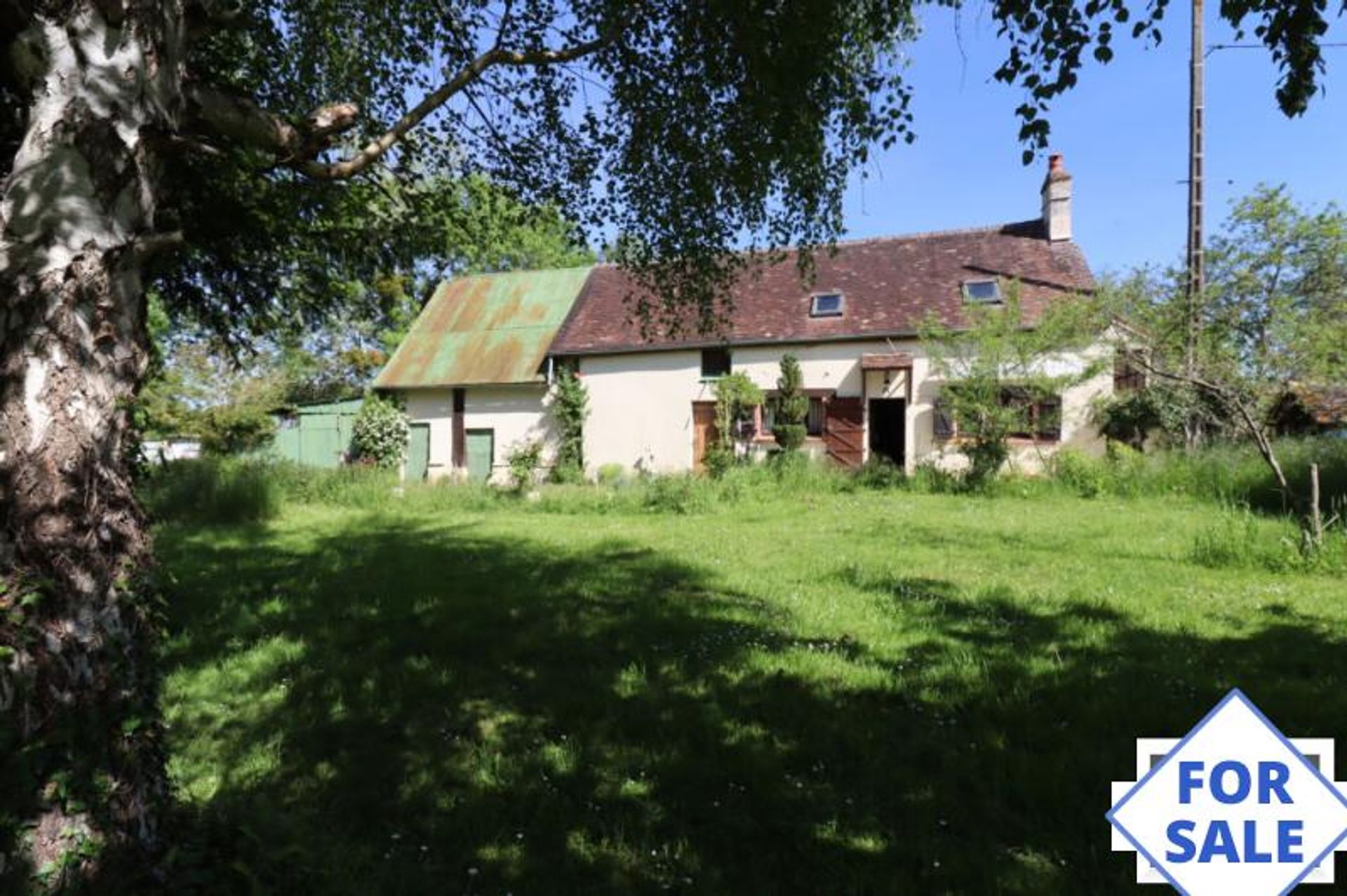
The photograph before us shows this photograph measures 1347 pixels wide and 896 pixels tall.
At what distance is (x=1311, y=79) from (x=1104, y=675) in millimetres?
3093

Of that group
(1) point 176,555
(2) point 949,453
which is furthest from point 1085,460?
(1) point 176,555

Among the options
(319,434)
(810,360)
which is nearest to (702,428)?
(810,360)

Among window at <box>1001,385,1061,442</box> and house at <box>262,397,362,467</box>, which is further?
house at <box>262,397,362,467</box>

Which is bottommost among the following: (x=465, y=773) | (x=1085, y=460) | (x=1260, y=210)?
(x=465, y=773)

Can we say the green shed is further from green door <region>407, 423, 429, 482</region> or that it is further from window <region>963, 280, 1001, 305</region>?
window <region>963, 280, 1001, 305</region>

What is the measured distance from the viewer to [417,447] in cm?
2305

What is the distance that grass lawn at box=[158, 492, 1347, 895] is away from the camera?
249 cm

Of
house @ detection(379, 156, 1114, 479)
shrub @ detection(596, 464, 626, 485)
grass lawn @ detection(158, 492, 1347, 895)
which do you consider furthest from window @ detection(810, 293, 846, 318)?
grass lawn @ detection(158, 492, 1347, 895)

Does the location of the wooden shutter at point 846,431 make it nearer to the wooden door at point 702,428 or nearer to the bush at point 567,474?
the wooden door at point 702,428

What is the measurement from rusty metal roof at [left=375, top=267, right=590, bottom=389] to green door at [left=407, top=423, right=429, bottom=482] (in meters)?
1.45

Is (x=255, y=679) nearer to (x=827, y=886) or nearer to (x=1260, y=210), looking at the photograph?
(x=827, y=886)

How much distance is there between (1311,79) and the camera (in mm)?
3021

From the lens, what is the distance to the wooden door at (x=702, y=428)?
1992 centimetres

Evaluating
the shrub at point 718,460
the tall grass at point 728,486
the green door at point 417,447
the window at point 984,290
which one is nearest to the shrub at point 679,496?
the tall grass at point 728,486
